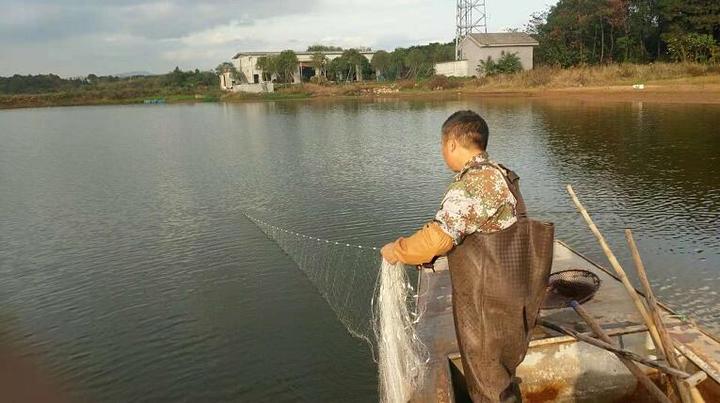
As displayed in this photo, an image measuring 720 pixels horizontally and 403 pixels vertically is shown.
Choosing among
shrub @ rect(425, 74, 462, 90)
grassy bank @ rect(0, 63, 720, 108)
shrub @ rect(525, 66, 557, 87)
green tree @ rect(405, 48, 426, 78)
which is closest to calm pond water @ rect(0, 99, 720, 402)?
grassy bank @ rect(0, 63, 720, 108)

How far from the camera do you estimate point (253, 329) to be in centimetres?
838

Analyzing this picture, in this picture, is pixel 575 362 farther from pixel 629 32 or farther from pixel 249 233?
pixel 629 32

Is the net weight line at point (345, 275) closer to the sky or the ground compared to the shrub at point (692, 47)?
closer to the ground

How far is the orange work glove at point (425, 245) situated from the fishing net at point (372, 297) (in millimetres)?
1203

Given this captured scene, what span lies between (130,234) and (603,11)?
51.2 m

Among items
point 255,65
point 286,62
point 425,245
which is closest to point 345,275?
point 425,245

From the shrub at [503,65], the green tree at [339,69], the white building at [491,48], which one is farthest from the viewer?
the green tree at [339,69]

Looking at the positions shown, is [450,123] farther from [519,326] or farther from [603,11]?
[603,11]

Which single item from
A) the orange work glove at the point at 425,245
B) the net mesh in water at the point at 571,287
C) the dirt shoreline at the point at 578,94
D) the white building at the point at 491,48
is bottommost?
the net mesh in water at the point at 571,287

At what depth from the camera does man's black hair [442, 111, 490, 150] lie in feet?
10.3

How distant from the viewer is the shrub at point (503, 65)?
61.6 m

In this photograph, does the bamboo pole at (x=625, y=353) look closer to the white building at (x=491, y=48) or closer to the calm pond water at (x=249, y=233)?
the calm pond water at (x=249, y=233)

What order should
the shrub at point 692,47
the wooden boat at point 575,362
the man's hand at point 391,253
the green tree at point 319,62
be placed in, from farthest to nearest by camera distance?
the green tree at point 319,62
the shrub at point 692,47
the wooden boat at point 575,362
the man's hand at point 391,253

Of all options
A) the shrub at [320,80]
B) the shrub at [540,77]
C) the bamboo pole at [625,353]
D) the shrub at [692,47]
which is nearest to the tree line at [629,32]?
the shrub at [692,47]
